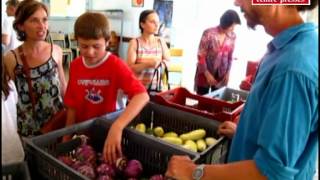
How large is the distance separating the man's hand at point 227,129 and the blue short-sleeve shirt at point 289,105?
15.5 inches

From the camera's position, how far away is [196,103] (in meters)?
1.62

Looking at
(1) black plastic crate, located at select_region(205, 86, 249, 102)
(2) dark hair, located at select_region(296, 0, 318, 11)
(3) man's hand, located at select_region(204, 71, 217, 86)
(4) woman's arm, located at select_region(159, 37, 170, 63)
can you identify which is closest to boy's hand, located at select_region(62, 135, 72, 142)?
(2) dark hair, located at select_region(296, 0, 318, 11)

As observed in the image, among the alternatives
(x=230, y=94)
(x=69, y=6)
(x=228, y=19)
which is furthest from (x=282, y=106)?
(x=69, y=6)

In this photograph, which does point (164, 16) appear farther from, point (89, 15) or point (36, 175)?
point (36, 175)

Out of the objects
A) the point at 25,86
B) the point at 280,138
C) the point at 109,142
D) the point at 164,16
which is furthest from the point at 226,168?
the point at 164,16

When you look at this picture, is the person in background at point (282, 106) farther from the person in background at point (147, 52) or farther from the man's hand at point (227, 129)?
the person in background at point (147, 52)

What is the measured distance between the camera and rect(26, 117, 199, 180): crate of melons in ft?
3.01

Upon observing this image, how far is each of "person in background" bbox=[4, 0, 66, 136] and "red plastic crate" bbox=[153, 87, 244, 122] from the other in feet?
1.62

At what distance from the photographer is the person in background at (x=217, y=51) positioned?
2.60 m

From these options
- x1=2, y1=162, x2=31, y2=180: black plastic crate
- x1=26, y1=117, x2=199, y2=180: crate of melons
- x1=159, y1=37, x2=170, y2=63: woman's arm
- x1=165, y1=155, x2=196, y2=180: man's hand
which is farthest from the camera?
x1=159, y1=37, x2=170, y2=63: woman's arm

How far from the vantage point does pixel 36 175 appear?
963 mm

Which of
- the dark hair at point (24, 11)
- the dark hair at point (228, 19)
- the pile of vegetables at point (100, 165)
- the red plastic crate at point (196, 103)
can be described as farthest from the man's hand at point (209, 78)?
the pile of vegetables at point (100, 165)

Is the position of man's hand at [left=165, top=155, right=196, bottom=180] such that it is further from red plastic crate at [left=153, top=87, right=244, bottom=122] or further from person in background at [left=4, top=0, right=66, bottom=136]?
person in background at [left=4, top=0, right=66, bottom=136]

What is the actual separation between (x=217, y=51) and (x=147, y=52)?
0.72 metres
